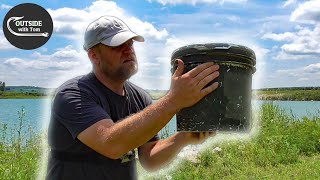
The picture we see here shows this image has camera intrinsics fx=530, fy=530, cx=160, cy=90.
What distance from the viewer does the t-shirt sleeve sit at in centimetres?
242

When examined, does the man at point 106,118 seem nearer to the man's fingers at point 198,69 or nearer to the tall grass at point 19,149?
the man's fingers at point 198,69

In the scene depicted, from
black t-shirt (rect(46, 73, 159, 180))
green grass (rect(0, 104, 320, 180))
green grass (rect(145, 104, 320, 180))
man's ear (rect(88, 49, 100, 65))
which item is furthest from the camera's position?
green grass (rect(145, 104, 320, 180))

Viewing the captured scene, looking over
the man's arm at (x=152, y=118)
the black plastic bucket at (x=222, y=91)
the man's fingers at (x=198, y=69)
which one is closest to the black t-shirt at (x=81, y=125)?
the man's arm at (x=152, y=118)

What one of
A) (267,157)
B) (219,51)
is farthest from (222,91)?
(267,157)

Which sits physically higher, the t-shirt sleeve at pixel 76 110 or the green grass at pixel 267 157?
the t-shirt sleeve at pixel 76 110

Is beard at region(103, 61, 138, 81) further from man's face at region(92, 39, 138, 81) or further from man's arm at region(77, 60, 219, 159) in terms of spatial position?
man's arm at region(77, 60, 219, 159)

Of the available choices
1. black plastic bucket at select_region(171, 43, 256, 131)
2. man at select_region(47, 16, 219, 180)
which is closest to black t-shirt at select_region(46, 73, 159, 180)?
man at select_region(47, 16, 219, 180)

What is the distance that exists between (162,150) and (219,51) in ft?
2.72

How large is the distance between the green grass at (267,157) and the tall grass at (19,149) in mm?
1336

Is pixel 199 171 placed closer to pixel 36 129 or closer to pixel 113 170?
pixel 36 129

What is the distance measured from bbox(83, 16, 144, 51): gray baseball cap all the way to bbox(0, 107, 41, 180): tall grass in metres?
2.92

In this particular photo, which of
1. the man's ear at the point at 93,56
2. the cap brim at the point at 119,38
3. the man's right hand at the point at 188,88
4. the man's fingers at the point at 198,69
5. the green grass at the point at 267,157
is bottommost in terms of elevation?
the green grass at the point at 267,157

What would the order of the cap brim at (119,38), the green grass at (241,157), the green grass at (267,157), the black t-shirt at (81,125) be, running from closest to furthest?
the black t-shirt at (81,125), the cap brim at (119,38), the green grass at (241,157), the green grass at (267,157)

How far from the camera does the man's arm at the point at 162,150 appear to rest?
9.30 feet
